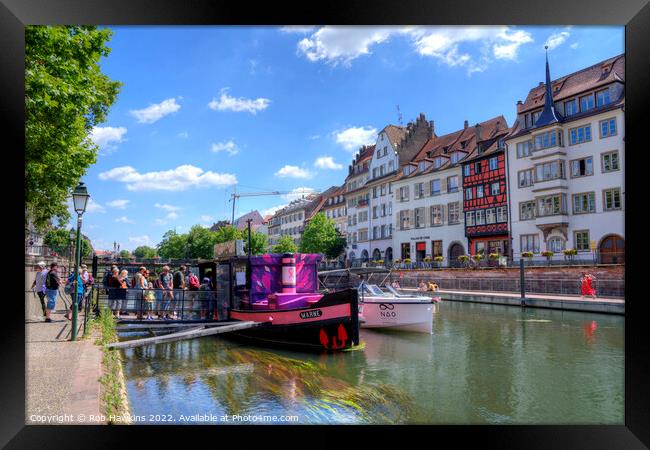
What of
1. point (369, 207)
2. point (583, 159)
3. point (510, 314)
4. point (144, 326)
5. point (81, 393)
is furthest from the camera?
point (369, 207)

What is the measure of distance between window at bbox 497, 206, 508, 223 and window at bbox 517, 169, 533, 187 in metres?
2.07

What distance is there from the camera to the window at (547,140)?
28125 millimetres

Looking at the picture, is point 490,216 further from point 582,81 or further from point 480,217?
point 582,81

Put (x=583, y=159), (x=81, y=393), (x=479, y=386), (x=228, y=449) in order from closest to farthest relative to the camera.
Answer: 1. (x=228, y=449)
2. (x=81, y=393)
3. (x=479, y=386)
4. (x=583, y=159)

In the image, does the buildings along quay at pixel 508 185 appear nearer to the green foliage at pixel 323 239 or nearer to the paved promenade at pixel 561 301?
the green foliage at pixel 323 239

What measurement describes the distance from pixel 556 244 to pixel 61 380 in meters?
27.8

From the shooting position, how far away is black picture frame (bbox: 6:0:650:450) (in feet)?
15.5

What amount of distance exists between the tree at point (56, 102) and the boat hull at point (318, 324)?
546 cm

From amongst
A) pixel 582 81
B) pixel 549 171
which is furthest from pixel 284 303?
pixel 582 81

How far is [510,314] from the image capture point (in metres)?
19.6
